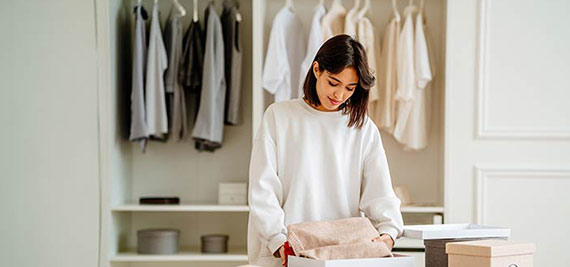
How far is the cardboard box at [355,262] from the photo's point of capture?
5.01 feet

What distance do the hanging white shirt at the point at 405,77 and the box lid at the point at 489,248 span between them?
2.06 m

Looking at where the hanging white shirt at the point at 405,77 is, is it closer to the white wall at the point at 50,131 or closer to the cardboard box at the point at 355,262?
the white wall at the point at 50,131

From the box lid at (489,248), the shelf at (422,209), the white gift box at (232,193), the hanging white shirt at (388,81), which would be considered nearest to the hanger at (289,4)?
the hanging white shirt at (388,81)

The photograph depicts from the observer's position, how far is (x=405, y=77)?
3.68 m

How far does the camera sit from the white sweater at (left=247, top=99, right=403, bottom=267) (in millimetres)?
2016

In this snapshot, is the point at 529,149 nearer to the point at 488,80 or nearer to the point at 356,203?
the point at 488,80

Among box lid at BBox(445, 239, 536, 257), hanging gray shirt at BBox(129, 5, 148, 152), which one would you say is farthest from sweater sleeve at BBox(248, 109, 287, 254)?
hanging gray shirt at BBox(129, 5, 148, 152)

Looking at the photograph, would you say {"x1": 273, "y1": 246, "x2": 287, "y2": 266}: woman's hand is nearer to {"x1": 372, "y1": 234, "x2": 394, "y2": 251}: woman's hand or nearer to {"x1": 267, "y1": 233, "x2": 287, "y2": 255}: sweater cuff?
{"x1": 267, "y1": 233, "x2": 287, "y2": 255}: sweater cuff

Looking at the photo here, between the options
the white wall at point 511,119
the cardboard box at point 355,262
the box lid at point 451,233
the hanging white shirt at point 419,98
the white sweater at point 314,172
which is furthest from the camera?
the hanging white shirt at point 419,98

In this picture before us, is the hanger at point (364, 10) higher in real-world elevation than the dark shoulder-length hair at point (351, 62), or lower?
higher

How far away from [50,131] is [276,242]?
7.16ft

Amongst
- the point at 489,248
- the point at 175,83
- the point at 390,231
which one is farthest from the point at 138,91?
the point at 489,248

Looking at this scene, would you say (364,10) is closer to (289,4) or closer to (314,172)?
(289,4)

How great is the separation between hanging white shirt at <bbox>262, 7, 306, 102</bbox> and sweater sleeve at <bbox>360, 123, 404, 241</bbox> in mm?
1619
